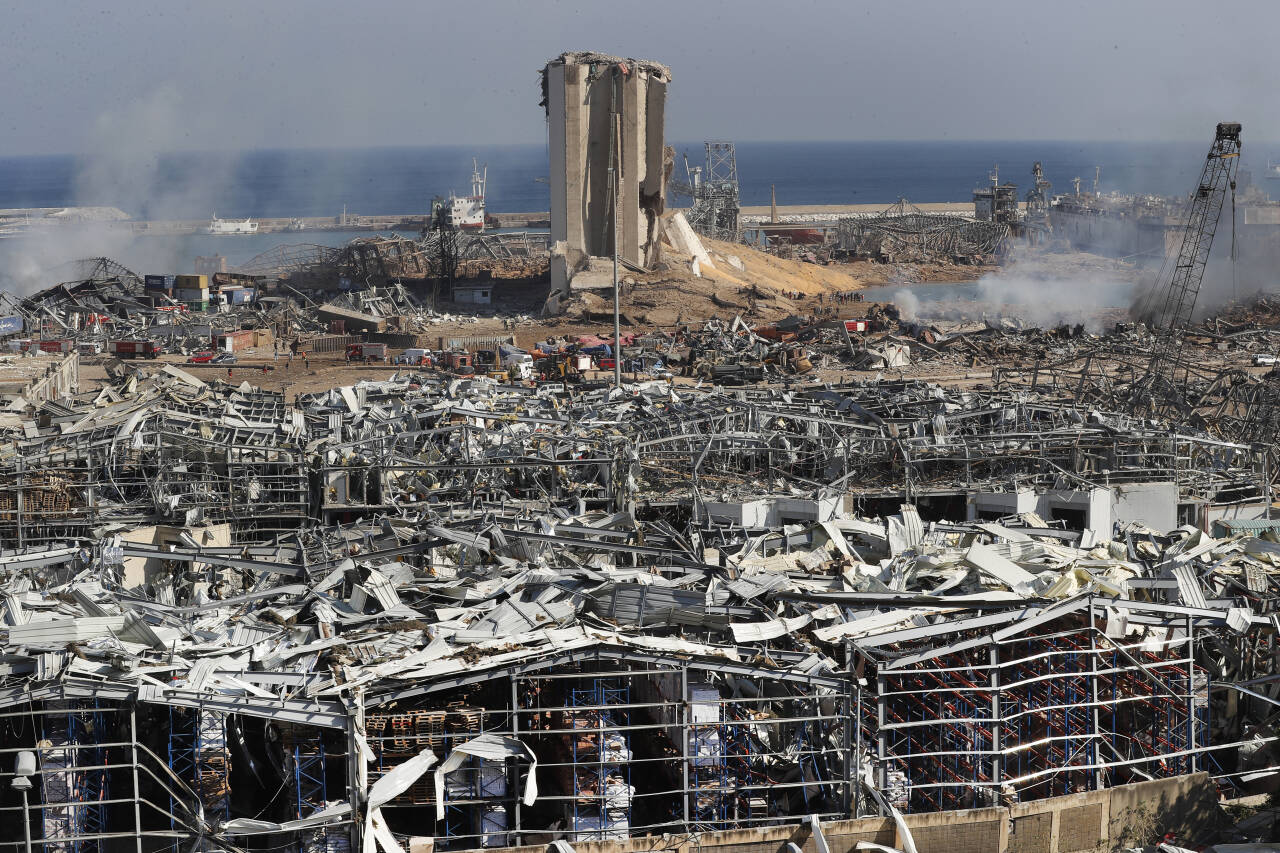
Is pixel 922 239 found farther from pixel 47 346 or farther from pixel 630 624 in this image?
pixel 630 624

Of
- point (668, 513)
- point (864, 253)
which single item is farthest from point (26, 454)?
point (864, 253)

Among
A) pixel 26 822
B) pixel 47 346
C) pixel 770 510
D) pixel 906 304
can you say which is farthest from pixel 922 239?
pixel 26 822

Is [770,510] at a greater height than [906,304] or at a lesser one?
lesser

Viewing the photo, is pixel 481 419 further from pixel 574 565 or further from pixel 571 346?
pixel 571 346

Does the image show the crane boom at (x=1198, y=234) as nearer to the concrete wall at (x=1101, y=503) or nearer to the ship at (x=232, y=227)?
the concrete wall at (x=1101, y=503)

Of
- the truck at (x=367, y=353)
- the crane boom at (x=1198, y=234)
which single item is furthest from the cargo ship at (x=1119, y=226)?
the truck at (x=367, y=353)
